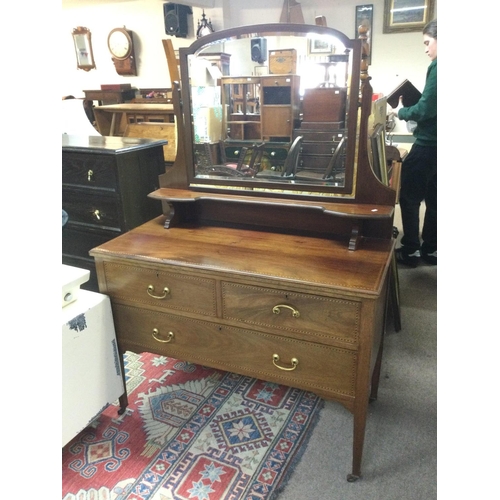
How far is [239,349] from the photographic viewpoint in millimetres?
1326

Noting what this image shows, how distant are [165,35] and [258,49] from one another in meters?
4.84

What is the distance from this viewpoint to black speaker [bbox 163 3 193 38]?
16.9ft

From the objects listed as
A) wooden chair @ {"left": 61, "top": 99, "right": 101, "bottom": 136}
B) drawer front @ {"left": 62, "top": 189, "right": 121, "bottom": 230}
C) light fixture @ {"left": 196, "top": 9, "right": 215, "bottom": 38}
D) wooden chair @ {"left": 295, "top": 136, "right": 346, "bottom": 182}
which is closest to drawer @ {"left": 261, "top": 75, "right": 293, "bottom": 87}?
wooden chair @ {"left": 295, "top": 136, "right": 346, "bottom": 182}

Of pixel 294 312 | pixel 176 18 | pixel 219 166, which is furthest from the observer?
pixel 176 18

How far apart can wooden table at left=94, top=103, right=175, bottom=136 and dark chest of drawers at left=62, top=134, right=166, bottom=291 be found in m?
1.64

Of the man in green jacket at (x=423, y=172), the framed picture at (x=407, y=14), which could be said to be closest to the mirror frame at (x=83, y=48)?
the framed picture at (x=407, y=14)

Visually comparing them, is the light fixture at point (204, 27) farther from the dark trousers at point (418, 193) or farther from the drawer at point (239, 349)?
the drawer at point (239, 349)

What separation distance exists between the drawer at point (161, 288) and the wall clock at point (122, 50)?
536 cm

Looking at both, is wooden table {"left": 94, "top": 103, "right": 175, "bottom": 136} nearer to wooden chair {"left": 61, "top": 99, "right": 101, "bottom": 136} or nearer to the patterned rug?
wooden chair {"left": 61, "top": 99, "right": 101, "bottom": 136}

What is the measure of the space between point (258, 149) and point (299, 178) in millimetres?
191

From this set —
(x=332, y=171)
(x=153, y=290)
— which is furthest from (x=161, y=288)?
(x=332, y=171)

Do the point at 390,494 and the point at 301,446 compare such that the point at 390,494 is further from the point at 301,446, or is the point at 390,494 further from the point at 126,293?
the point at 126,293

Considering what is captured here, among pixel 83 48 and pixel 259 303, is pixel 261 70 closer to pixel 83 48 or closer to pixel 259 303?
pixel 259 303
